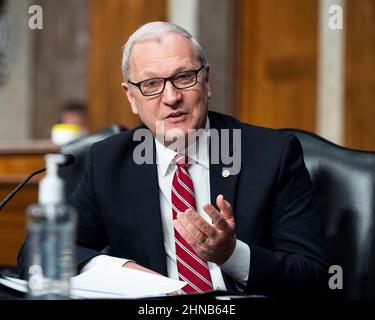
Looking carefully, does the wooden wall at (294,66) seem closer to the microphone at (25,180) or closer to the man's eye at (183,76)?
the man's eye at (183,76)

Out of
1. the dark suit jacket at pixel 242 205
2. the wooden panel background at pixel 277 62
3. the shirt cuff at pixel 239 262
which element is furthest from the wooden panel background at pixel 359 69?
the shirt cuff at pixel 239 262

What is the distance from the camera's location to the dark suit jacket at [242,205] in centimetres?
192

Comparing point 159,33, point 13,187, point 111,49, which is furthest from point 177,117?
point 111,49

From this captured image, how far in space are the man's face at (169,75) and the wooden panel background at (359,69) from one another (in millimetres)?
3031

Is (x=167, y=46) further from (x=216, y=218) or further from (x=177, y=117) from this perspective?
(x=216, y=218)

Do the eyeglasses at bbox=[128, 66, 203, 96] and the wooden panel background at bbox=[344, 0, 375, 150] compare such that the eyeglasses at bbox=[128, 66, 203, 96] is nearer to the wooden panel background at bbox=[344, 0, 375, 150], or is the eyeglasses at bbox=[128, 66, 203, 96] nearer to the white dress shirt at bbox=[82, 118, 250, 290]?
the white dress shirt at bbox=[82, 118, 250, 290]

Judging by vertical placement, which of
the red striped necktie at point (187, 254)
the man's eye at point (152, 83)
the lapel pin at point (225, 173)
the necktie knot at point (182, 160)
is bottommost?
the red striped necktie at point (187, 254)

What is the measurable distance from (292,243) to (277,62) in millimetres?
3464

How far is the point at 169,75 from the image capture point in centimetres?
201

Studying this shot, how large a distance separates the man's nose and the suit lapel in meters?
0.17

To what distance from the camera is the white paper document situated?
1.45 meters

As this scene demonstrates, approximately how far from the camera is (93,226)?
7.07 ft

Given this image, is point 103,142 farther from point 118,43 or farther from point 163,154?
point 118,43

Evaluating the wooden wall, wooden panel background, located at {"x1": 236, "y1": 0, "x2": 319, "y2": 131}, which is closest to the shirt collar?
the wooden wall
